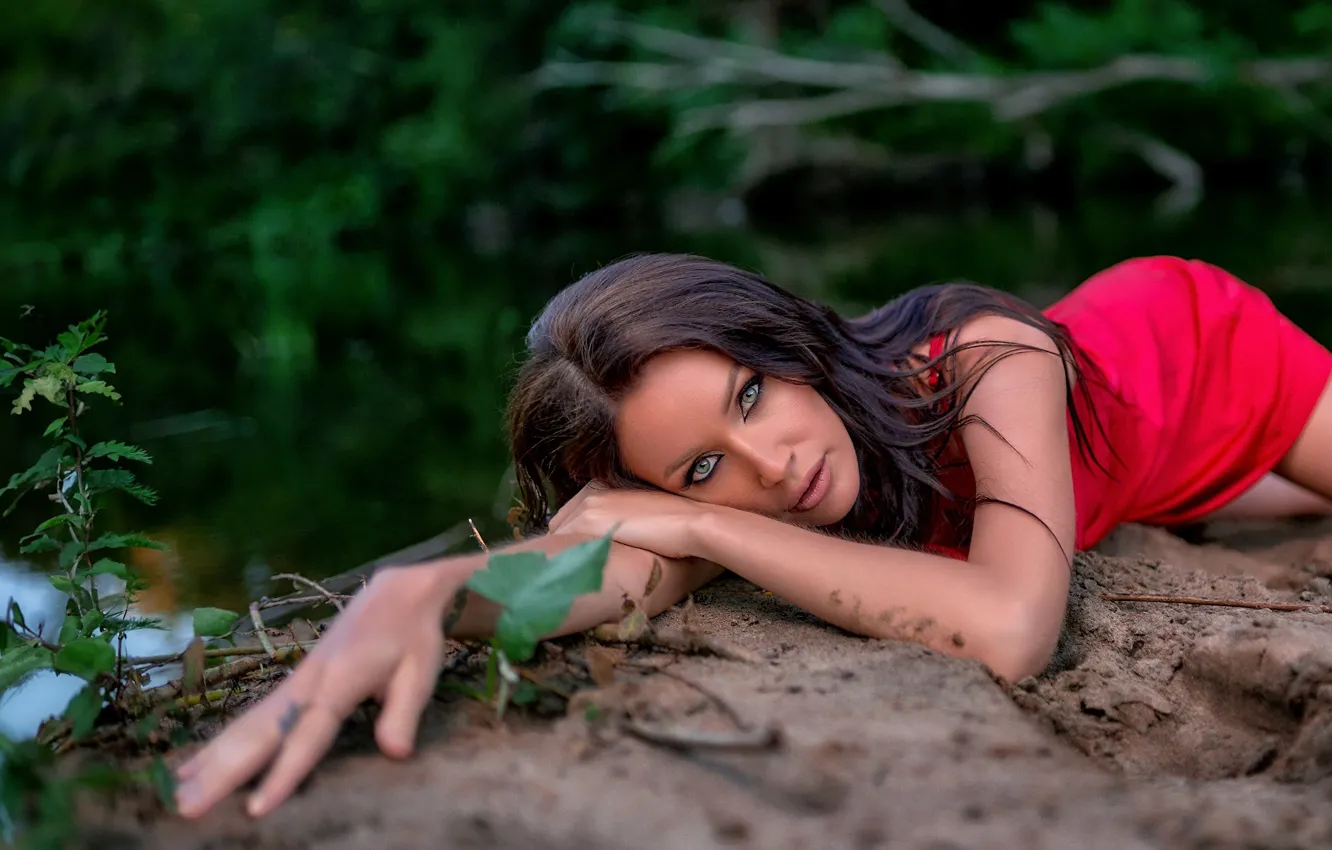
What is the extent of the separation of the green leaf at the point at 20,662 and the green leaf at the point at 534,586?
0.84 meters

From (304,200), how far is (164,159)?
102 inches

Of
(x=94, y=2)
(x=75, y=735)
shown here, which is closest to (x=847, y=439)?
(x=75, y=735)

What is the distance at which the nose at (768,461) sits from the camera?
7.54ft

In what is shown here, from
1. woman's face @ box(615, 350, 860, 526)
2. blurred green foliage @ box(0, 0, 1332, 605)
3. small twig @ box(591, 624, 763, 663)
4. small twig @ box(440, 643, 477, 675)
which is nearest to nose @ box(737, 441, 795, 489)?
woman's face @ box(615, 350, 860, 526)

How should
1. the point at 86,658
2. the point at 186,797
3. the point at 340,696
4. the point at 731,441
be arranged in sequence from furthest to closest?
1. the point at 731,441
2. the point at 86,658
3. the point at 340,696
4. the point at 186,797

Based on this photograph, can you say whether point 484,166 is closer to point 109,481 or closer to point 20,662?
point 109,481

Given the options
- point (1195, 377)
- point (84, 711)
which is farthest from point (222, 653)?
point (1195, 377)

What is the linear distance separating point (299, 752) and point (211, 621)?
2.27 ft

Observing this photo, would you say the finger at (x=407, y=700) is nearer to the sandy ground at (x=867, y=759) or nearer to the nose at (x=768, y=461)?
the sandy ground at (x=867, y=759)

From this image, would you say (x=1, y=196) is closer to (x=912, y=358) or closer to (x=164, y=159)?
(x=164, y=159)

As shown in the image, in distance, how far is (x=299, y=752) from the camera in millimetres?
1514

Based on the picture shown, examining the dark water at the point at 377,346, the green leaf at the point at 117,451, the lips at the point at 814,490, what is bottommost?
A: the dark water at the point at 377,346

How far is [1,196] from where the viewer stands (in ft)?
60.7

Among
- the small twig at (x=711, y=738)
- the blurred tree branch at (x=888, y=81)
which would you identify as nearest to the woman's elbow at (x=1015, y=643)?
the small twig at (x=711, y=738)
